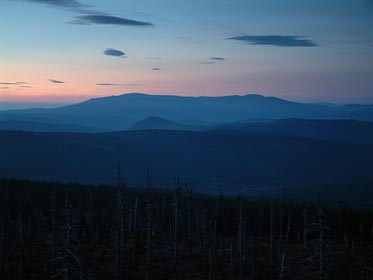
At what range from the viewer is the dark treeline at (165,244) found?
33.6m

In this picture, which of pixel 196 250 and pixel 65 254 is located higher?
pixel 65 254

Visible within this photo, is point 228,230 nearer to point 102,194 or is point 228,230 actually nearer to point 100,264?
point 102,194

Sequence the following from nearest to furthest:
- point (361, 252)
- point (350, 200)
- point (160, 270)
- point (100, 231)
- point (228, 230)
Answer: point (160, 270), point (361, 252), point (100, 231), point (228, 230), point (350, 200)

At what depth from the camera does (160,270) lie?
164 feet

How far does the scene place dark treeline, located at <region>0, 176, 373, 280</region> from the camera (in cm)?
3359

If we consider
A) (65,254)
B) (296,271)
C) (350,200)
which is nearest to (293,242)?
(296,271)

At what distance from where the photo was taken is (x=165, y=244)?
244ft

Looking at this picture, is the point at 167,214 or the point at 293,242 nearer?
the point at 293,242

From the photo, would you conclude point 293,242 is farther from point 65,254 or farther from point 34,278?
point 65,254

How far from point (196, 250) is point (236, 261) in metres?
10.1

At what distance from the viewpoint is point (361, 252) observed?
6425cm

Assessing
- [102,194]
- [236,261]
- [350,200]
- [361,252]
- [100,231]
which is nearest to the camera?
[236,261]

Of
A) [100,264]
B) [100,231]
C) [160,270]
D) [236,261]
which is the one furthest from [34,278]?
[100,231]

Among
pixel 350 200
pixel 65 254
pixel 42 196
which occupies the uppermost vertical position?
pixel 65 254
